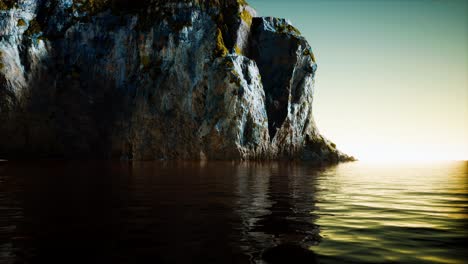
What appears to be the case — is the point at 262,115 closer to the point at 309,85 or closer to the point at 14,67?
the point at 309,85

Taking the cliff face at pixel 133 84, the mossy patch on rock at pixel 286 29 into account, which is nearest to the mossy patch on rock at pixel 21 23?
the cliff face at pixel 133 84

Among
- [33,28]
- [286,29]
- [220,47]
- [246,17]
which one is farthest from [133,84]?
[286,29]

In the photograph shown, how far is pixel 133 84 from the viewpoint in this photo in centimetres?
5975

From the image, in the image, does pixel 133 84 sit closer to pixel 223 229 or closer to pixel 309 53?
pixel 309 53

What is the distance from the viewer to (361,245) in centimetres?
671

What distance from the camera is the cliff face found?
55312mm

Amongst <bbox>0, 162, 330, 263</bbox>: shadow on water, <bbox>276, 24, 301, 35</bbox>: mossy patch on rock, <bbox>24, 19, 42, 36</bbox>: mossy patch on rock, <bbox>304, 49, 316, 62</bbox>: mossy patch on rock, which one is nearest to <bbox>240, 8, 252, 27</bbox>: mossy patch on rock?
<bbox>276, 24, 301, 35</bbox>: mossy patch on rock

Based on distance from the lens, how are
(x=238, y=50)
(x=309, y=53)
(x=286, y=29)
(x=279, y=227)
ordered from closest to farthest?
(x=279, y=227)
(x=238, y=50)
(x=286, y=29)
(x=309, y=53)

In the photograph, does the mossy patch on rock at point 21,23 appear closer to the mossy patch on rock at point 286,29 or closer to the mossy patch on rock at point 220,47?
the mossy patch on rock at point 220,47

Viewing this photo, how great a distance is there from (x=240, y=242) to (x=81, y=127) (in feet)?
190

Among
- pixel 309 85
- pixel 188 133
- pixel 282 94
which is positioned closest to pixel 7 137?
pixel 188 133

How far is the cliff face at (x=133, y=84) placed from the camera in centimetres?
5531

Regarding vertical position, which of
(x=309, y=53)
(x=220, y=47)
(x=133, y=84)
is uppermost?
(x=309, y=53)

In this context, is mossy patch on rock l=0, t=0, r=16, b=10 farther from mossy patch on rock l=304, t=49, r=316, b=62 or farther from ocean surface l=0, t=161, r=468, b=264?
ocean surface l=0, t=161, r=468, b=264
